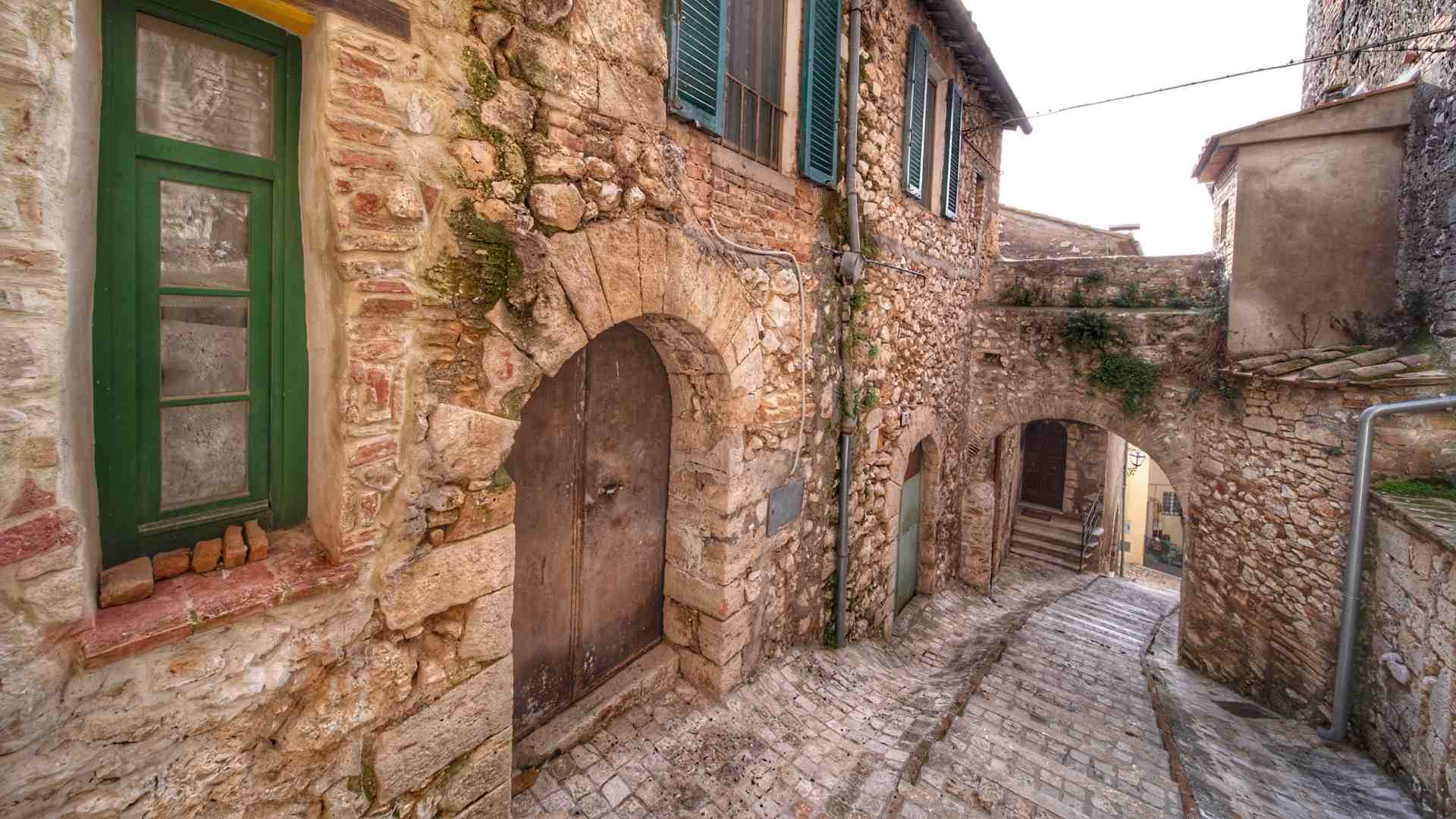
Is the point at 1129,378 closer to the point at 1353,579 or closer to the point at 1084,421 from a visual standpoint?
the point at 1084,421

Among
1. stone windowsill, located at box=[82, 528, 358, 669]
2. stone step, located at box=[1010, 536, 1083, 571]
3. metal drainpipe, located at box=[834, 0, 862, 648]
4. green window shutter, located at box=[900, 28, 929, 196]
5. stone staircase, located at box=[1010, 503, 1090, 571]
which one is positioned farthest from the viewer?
stone staircase, located at box=[1010, 503, 1090, 571]

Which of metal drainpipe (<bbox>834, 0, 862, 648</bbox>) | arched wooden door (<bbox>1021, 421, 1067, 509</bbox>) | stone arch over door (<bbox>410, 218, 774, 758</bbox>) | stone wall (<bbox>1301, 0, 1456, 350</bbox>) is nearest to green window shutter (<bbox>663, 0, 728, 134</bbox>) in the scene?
stone arch over door (<bbox>410, 218, 774, 758</bbox>)

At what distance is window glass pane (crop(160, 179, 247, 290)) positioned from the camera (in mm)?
1780

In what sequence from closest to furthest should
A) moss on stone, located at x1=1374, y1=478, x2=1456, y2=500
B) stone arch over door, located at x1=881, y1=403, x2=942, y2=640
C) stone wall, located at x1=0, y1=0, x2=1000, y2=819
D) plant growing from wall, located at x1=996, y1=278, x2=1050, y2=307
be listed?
stone wall, located at x1=0, y1=0, x2=1000, y2=819 < moss on stone, located at x1=1374, y1=478, x2=1456, y2=500 < stone arch over door, located at x1=881, y1=403, x2=942, y2=640 < plant growing from wall, located at x1=996, y1=278, x2=1050, y2=307

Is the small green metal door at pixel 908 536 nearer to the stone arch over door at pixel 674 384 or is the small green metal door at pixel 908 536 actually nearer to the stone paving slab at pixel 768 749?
the stone paving slab at pixel 768 749

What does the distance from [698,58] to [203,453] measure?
114 inches

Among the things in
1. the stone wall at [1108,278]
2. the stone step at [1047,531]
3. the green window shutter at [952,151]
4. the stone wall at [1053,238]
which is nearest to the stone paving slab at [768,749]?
the green window shutter at [952,151]

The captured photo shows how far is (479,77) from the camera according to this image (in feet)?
7.12

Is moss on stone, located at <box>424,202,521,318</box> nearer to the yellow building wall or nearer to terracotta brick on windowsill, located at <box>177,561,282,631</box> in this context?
terracotta brick on windowsill, located at <box>177,561,282,631</box>

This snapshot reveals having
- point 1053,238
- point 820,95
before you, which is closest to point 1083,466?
point 1053,238

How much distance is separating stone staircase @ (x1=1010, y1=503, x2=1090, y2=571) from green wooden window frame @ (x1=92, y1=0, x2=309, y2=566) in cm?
1251

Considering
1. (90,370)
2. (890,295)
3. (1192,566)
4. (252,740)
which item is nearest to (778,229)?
(890,295)

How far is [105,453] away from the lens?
1.70 meters

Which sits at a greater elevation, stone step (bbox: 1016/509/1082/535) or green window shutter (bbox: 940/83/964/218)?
green window shutter (bbox: 940/83/964/218)
